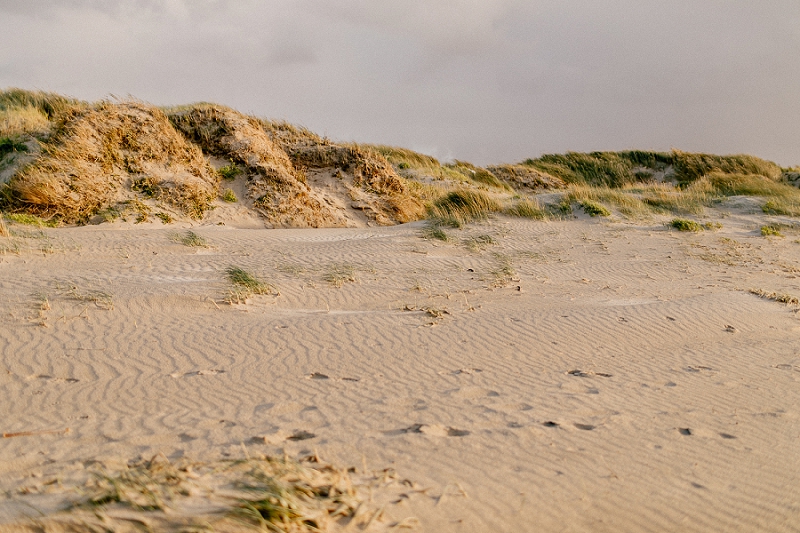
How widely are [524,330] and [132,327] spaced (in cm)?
385

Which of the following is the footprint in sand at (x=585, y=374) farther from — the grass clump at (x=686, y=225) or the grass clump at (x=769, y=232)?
the grass clump at (x=769, y=232)

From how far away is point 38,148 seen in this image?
484 inches

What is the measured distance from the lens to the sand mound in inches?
452

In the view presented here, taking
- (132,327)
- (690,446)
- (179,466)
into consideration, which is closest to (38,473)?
(179,466)

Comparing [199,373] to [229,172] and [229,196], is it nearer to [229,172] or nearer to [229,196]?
[229,196]

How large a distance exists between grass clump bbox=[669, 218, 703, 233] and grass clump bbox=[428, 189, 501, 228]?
12.5 ft

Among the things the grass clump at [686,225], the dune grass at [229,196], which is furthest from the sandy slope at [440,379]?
the dune grass at [229,196]

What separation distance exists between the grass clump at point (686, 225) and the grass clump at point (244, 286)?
957 centimetres

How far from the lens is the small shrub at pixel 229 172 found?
13961mm

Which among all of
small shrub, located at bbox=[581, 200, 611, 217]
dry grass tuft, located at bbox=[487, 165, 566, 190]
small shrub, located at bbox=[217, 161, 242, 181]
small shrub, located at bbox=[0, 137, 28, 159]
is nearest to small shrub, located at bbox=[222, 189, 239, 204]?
small shrub, located at bbox=[217, 161, 242, 181]

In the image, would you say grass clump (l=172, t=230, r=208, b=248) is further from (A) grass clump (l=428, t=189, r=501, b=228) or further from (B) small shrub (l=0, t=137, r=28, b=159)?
(A) grass clump (l=428, t=189, r=501, b=228)

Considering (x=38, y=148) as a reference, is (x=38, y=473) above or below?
below

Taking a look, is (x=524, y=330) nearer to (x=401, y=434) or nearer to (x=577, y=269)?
(x=401, y=434)

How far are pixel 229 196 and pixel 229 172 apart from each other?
2.47ft
